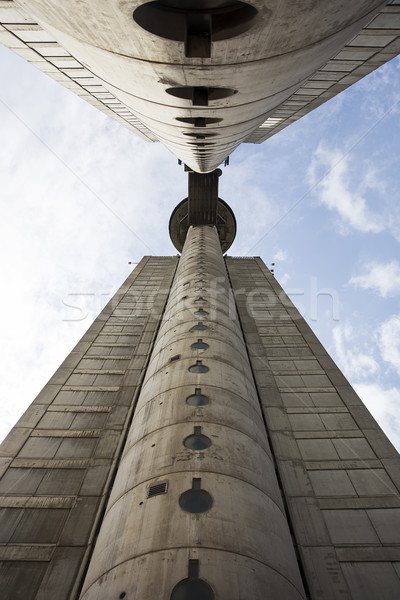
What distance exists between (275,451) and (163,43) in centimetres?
1687

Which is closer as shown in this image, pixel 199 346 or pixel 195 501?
pixel 195 501

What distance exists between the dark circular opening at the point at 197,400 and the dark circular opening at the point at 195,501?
355 cm

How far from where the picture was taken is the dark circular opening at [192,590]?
20.0ft

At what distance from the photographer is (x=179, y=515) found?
7.69m

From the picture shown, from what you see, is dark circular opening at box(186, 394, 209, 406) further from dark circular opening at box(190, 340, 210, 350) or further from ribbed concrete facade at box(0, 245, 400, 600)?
dark circular opening at box(190, 340, 210, 350)

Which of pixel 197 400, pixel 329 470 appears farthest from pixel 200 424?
pixel 329 470

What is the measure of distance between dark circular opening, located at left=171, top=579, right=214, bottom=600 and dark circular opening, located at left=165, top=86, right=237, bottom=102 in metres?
11.3

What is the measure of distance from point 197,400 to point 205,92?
1014cm

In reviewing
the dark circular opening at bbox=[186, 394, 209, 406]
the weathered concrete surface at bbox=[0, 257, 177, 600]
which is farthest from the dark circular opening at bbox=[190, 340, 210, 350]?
the weathered concrete surface at bbox=[0, 257, 177, 600]

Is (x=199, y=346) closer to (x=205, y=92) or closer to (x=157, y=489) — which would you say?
(x=157, y=489)

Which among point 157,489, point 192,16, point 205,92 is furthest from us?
point 205,92

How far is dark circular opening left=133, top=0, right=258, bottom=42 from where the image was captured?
602cm

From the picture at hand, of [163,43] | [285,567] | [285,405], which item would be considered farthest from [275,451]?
[163,43]

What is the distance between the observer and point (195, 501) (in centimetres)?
806
